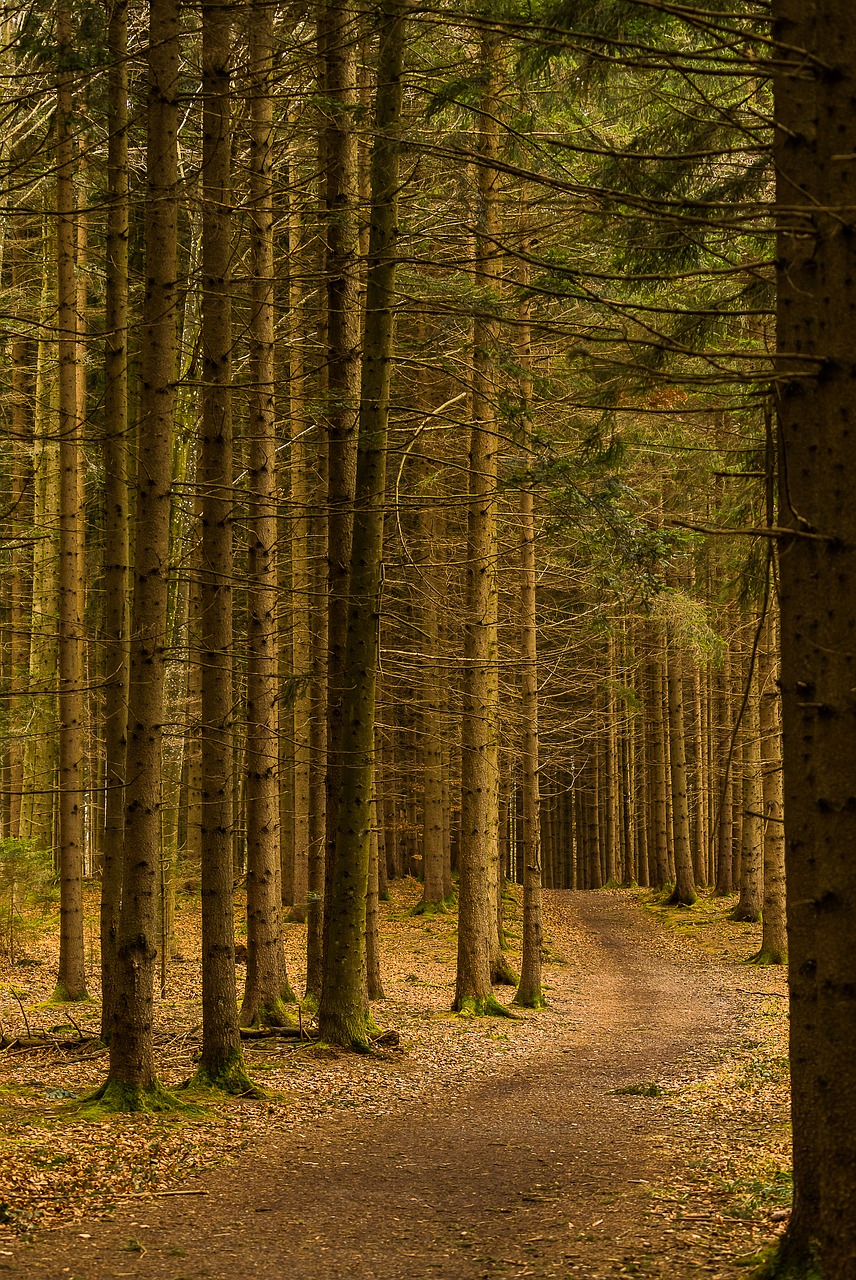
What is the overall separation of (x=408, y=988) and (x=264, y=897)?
18.1 feet

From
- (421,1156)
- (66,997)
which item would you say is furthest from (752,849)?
(421,1156)

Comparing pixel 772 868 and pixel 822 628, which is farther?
pixel 772 868

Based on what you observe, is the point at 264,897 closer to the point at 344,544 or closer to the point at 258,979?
the point at 258,979

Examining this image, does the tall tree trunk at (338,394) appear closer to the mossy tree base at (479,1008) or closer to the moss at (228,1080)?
the moss at (228,1080)

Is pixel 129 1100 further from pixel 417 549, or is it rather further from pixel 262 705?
pixel 417 549

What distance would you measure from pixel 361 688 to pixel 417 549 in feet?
36.4

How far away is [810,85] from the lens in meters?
4.80

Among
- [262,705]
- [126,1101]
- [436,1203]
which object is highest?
[262,705]

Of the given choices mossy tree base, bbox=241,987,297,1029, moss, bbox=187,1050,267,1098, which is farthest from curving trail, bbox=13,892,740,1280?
mossy tree base, bbox=241,987,297,1029

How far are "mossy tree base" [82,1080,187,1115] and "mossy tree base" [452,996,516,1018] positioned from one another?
20.6ft

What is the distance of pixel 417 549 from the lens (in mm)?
21953

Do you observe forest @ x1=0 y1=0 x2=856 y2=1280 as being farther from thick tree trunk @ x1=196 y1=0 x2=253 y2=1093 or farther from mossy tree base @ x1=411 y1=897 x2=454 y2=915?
mossy tree base @ x1=411 y1=897 x2=454 y2=915

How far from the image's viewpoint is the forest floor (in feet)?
19.2

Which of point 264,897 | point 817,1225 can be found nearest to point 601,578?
point 264,897
